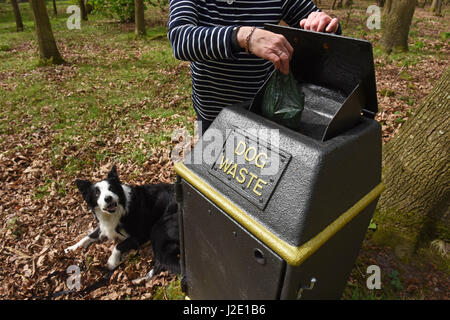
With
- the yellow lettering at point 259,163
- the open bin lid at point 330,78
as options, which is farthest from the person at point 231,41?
the yellow lettering at point 259,163

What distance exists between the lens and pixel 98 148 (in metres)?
5.28

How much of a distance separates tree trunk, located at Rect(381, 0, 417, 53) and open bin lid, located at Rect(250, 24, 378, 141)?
7699mm

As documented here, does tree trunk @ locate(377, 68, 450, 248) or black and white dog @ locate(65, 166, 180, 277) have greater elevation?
Result: tree trunk @ locate(377, 68, 450, 248)

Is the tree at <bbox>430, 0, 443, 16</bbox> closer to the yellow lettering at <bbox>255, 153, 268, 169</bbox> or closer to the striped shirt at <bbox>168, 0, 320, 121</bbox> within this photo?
the striped shirt at <bbox>168, 0, 320, 121</bbox>

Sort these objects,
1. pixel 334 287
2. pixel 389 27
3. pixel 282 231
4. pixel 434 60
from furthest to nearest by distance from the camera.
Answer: pixel 389 27 → pixel 434 60 → pixel 334 287 → pixel 282 231

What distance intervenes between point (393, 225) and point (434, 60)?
22.0 feet

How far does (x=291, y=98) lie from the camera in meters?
1.68

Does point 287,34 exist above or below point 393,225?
above

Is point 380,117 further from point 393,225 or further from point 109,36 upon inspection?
point 109,36

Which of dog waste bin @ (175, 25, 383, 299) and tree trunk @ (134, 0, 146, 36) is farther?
tree trunk @ (134, 0, 146, 36)

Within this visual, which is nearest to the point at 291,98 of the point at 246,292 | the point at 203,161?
the point at 203,161

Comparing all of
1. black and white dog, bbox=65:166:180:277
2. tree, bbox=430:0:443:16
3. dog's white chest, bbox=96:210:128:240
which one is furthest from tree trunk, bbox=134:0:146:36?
tree, bbox=430:0:443:16

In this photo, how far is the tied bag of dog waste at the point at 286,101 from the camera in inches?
65.8

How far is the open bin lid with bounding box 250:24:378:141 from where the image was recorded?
151 cm
